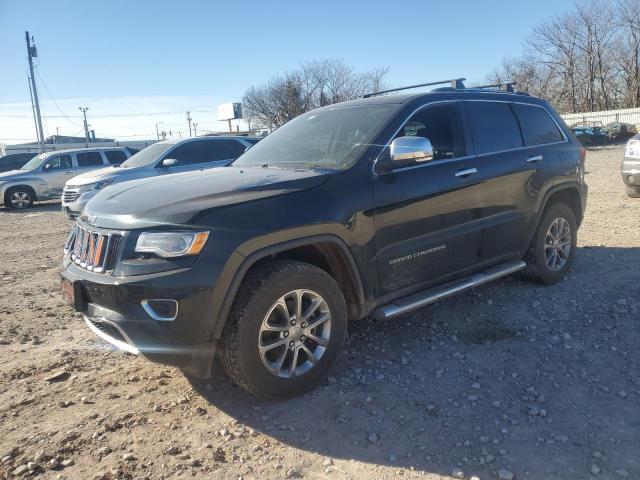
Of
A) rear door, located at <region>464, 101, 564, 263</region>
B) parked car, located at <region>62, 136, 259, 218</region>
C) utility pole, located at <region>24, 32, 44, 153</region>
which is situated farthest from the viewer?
utility pole, located at <region>24, 32, 44, 153</region>

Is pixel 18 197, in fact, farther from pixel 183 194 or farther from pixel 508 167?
pixel 508 167

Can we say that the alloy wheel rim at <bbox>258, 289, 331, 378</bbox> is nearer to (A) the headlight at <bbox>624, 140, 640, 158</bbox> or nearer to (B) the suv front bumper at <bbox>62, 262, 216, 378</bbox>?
(B) the suv front bumper at <bbox>62, 262, 216, 378</bbox>

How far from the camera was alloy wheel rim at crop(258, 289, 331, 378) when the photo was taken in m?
3.03

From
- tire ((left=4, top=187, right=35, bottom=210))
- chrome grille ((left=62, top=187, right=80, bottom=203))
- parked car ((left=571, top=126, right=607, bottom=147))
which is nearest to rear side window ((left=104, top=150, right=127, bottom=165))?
tire ((left=4, top=187, right=35, bottom=210))

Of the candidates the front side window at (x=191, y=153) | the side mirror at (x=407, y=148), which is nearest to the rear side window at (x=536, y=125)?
the side mirror at (x=407, y=148)

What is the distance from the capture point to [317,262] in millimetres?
3447

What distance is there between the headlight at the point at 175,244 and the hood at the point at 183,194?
7cm

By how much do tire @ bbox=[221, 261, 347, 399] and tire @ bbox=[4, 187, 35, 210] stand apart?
14.9 m

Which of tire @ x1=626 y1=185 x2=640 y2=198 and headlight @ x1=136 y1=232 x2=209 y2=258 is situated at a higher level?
headlight @ x1=136 y1=232 x2=209 y2=258

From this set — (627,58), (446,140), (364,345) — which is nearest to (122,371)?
(364,345)

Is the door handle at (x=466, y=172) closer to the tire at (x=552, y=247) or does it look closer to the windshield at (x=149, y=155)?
the tire at (x=552, y=247)

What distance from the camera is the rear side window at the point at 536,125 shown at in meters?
4.81

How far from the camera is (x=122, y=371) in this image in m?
3.64

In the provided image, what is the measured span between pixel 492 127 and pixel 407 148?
1.48 meters
